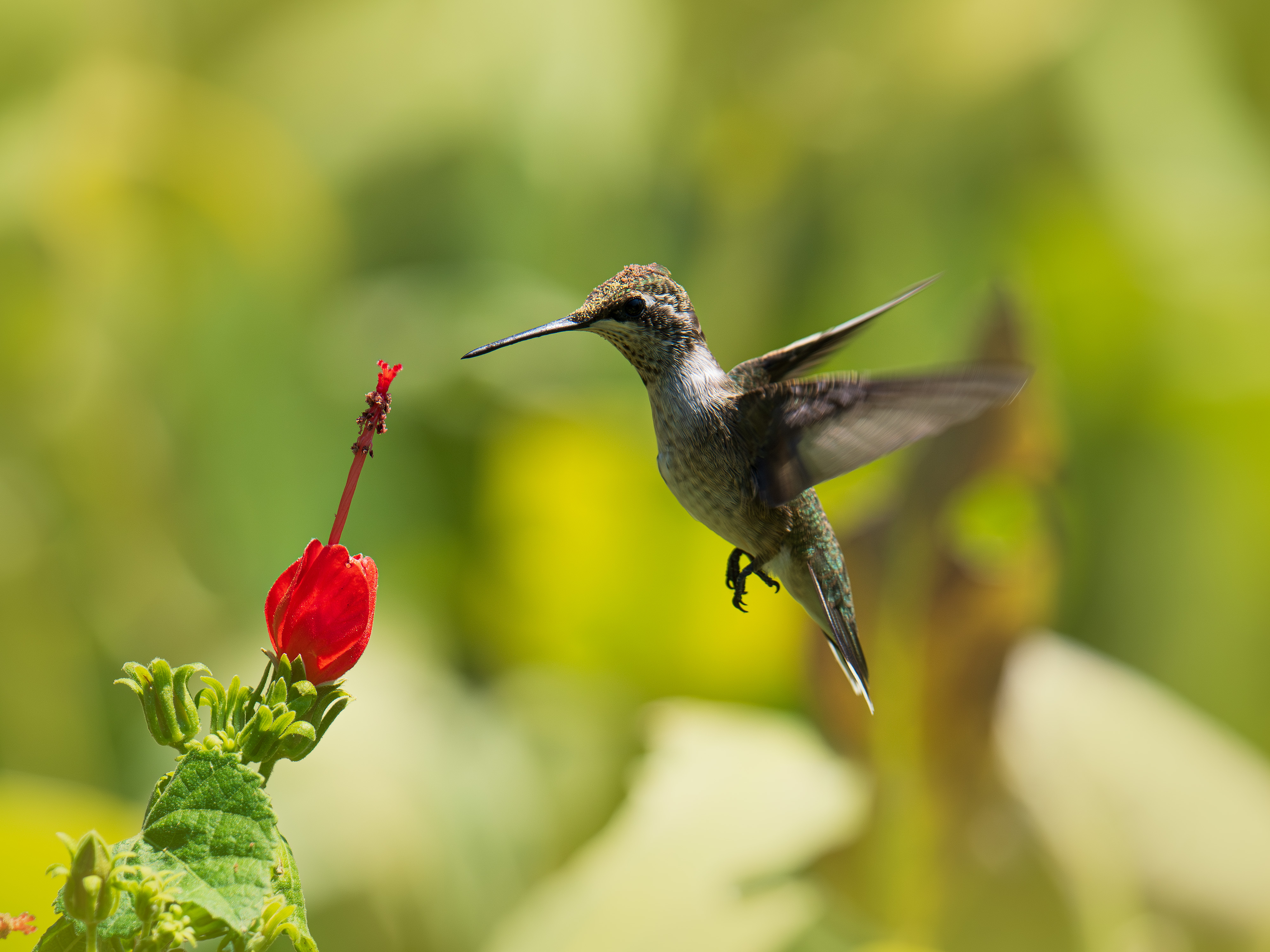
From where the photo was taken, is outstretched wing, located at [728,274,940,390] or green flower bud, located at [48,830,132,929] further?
outstretched wing, located at [728,274,940,390]

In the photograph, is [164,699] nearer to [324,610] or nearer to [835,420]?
[324,610]

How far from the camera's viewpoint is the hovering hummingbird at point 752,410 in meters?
0.25

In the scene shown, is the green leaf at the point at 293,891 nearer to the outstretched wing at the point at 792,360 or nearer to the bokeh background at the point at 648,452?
the outstretched wing at the point at 792,360

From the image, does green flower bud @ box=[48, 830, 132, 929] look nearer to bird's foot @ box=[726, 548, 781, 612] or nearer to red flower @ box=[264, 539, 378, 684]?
red flower @ box=[264, 539, 378, 684]

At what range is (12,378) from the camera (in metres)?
1.06

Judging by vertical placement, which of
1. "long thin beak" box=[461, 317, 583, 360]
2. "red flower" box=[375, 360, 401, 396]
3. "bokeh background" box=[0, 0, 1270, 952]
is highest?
"bokeh background" box=[0, 0, 1270, 952]

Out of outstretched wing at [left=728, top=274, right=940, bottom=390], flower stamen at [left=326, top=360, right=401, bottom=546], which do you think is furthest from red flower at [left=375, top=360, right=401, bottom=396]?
outstretched wing at [left=728, top=274, right=940, bottom=390]

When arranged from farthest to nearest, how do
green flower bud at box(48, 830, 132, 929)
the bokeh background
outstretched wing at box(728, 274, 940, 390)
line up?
the bokeh background → outstretched wing at box(728, 274, 940, 390) → green flower bud at box(48, 830, 132, 929)

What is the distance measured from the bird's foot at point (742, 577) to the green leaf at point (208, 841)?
140 mm

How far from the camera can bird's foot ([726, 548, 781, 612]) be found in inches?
12.2

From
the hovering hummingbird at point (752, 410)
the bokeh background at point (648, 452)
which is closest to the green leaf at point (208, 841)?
the hovering hummingbird at point (752, 410)

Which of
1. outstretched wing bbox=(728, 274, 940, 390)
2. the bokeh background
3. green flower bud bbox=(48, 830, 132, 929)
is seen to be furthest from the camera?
the bokeh background

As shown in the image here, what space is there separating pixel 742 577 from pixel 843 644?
39 mm

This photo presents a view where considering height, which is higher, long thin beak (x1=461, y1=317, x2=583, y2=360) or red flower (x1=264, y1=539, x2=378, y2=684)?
long thin beak (x1=461, y1=317, x2=583, y2=360)
